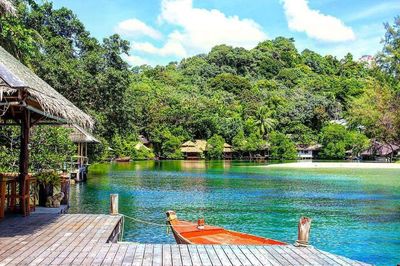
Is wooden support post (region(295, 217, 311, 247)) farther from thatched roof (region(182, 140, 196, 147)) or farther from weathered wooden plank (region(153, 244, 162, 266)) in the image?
thatched roof (region(182, 140, 196, 147))

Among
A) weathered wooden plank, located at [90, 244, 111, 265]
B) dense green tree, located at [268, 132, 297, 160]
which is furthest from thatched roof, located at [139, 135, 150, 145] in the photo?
weathered wooden plank, located at [90, 244, 111, 265]

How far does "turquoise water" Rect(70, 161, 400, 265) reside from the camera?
1177cm

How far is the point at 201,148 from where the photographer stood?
65438 mm

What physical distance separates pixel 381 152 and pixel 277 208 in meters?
46.9

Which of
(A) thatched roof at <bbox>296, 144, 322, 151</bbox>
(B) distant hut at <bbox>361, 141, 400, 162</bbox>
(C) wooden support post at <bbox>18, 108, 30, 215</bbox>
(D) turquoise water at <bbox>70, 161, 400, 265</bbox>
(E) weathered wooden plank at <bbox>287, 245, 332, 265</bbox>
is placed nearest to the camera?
(E) weathered wooden plank at <bbox>287, 245, 332, 265</bbox>

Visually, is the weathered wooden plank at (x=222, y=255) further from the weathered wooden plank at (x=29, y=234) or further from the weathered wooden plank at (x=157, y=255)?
the weathered wooden plank at (x=29, y=234)

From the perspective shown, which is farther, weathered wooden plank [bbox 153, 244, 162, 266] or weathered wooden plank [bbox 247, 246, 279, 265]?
weathered wooden plank [bbox 247, 246, 279, 265]

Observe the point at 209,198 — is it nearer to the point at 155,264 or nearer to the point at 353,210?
the point at 353,210

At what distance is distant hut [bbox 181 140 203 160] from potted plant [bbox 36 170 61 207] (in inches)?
2151

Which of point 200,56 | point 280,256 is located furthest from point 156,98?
point 280,256

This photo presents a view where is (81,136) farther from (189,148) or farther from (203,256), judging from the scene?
(189,148)

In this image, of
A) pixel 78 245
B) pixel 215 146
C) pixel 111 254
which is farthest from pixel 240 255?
pixel 215 146

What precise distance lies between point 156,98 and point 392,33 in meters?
49.7

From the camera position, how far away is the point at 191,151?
65250 millimetres
